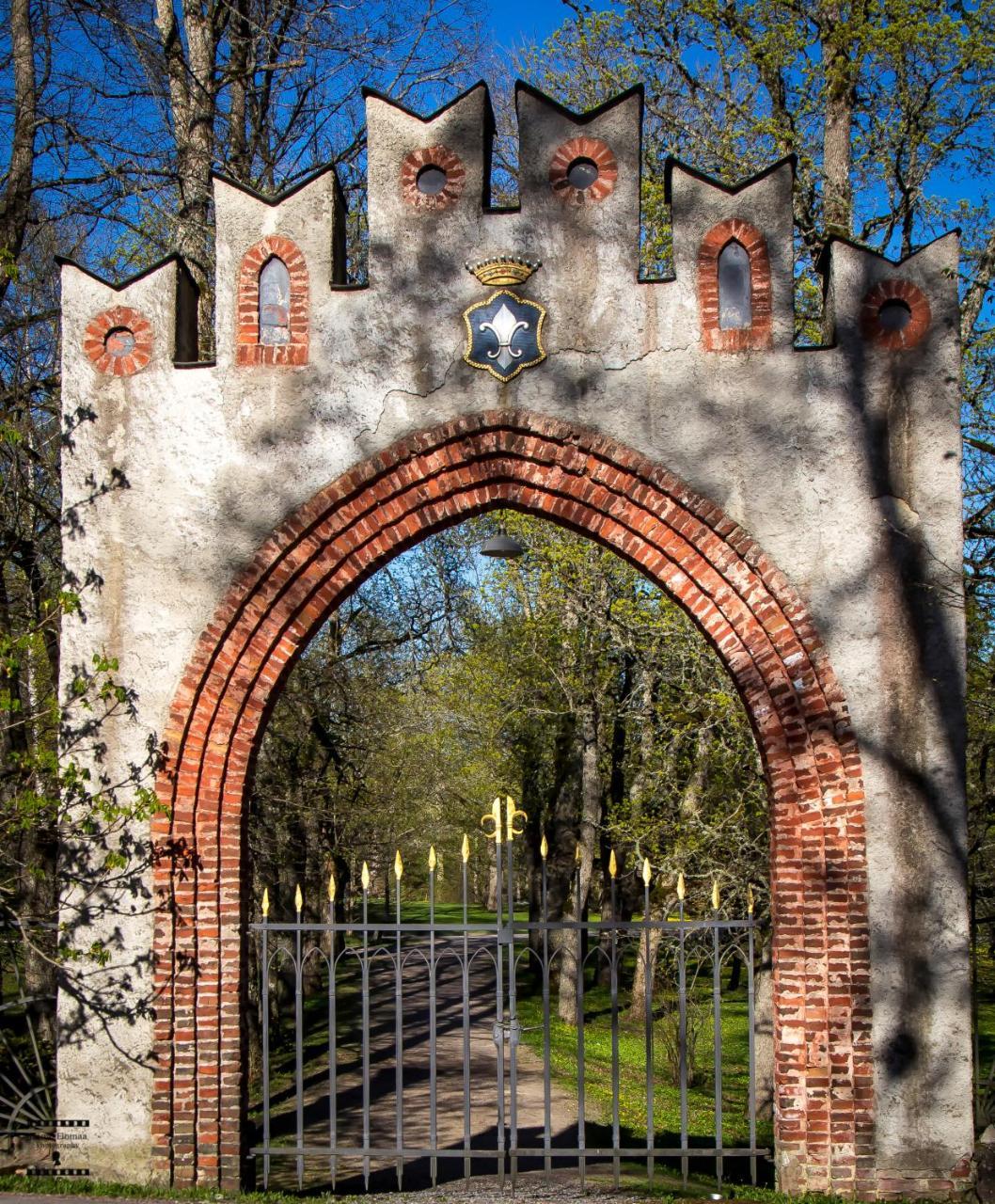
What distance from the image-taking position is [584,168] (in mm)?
7914

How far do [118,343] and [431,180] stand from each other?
214 centimetres

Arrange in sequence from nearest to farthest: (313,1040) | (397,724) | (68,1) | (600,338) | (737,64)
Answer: (600,338), (68,1), (737,64), (313,1040), (397,724)

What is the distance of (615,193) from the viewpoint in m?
7.87

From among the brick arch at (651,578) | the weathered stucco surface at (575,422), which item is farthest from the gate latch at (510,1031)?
the weathered stucco surface at (575,422)

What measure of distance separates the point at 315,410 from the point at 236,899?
290 cm

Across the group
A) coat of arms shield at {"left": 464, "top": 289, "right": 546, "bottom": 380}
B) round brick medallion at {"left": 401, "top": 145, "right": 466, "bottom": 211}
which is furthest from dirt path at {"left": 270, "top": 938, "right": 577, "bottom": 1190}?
round brick medallion at {"left": 401, "top": 145, "right": 466, "bottom": 211}

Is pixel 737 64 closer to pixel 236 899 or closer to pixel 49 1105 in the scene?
pixel 236 899

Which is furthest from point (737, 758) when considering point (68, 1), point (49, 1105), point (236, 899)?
point (68, 1)

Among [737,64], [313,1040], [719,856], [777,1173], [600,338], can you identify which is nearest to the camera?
[777,1173]

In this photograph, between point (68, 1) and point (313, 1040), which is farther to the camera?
point (313, 1040)

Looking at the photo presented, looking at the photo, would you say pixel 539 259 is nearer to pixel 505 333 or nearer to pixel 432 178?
pixel 505 333

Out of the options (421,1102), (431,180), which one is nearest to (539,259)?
(431,180)

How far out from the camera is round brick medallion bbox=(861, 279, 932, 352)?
25.1 ft

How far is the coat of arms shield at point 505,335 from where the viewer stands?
782cm
